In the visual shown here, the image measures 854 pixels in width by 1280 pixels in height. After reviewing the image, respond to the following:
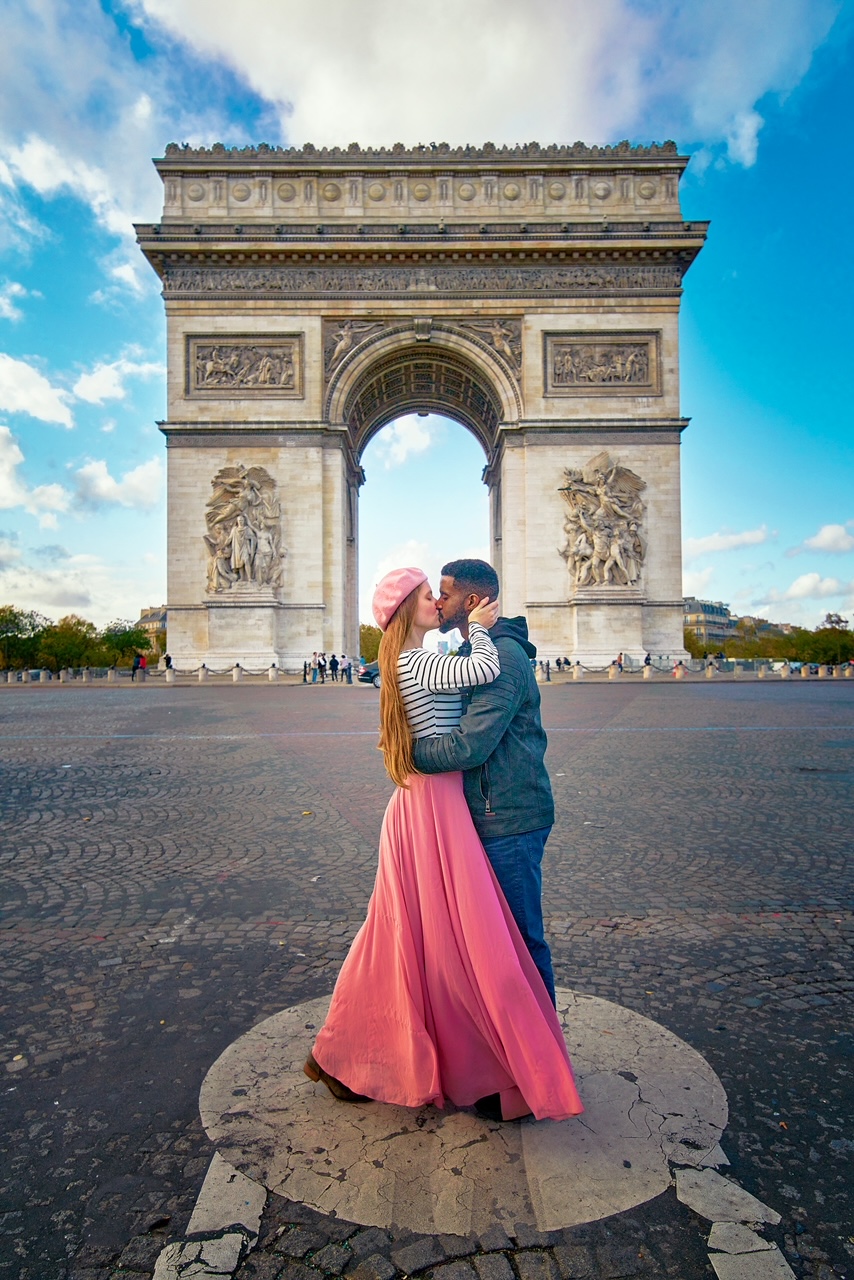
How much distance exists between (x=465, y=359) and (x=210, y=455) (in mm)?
8945

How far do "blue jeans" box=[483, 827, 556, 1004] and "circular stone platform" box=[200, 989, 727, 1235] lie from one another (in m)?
0.36

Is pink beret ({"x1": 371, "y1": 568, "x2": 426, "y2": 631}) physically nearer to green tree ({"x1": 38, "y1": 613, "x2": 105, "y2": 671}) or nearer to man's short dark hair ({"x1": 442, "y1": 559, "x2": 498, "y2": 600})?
man's short dark hair ({"x1": 442, "y1": 559, "x2": 498, "y2": 600})

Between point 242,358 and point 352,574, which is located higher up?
point 242,358

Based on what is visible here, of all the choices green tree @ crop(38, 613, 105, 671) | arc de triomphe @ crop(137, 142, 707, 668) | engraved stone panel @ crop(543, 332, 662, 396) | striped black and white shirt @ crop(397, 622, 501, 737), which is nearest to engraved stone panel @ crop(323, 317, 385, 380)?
arc de triomphe @ crop(137, 142, 707, 668)

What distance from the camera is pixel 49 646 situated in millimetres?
48906

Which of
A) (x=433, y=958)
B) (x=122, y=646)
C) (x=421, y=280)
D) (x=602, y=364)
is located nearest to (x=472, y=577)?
(x=433, y=958)

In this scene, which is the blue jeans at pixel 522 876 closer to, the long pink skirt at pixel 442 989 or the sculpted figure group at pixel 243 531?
the long pink skirt at pixel 442 989

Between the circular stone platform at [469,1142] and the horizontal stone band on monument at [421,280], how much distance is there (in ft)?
89.4

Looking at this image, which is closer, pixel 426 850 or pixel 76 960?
pixel 426 850

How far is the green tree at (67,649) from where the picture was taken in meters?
48.8

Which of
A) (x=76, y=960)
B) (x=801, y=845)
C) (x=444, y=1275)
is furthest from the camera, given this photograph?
(x=801, y=845)

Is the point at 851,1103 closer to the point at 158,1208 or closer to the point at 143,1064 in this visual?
the point at 158,1208

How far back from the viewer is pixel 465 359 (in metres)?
27.1

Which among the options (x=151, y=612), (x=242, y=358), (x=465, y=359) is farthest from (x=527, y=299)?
(x=151, y=612)
